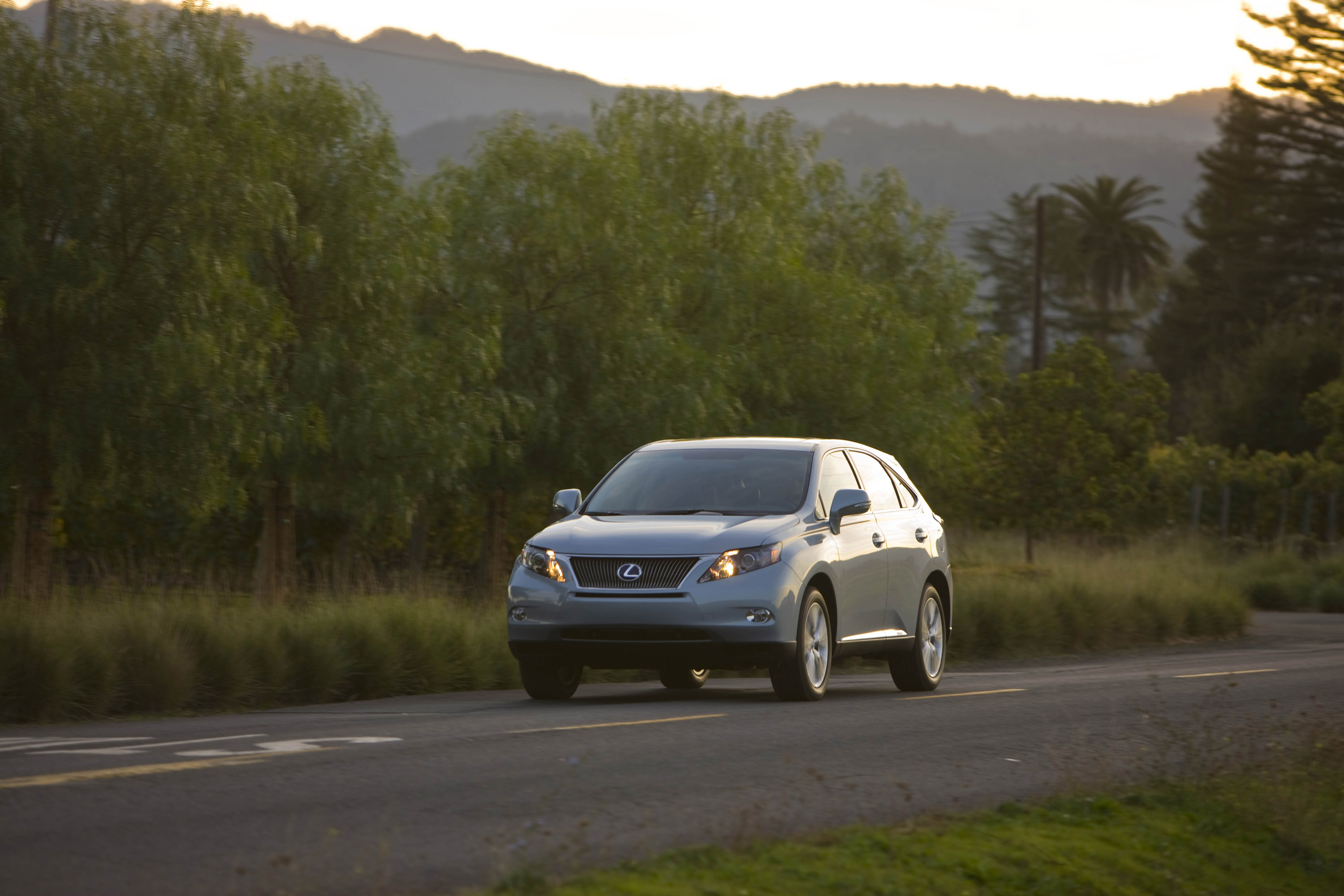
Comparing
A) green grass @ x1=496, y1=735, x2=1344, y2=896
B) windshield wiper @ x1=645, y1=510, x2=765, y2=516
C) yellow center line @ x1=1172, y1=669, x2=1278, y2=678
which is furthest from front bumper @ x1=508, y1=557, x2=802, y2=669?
yellow center line @ x1=1172, y1=669, x2=1278, y2=678

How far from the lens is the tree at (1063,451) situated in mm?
36875

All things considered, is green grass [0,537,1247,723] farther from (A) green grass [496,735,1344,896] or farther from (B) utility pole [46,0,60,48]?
(A) green grass [496,735,1344,896]

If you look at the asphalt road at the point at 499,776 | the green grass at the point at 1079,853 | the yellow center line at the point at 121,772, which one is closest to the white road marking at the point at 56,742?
the asphalt road at the point at 499,776

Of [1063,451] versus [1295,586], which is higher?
[1063,451]

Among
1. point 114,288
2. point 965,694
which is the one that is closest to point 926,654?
point 965,694

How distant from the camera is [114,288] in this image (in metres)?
17.3

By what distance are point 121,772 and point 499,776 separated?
5.60 feet

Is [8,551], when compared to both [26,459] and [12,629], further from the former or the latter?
[12,629]

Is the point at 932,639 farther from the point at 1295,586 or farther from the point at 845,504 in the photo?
the point at 1295,586

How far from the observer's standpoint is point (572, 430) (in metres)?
24.9

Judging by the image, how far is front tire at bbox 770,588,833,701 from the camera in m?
12.3

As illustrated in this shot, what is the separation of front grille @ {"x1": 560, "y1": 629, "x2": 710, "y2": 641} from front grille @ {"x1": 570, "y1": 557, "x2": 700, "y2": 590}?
27 centimetres

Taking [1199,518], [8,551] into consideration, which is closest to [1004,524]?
[1199,518]

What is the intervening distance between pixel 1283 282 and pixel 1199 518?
116 feet
